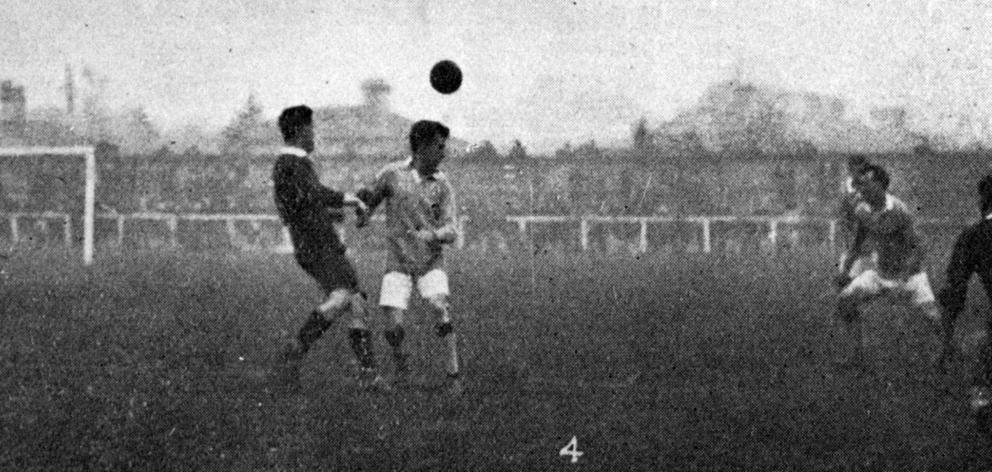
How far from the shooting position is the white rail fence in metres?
26.6

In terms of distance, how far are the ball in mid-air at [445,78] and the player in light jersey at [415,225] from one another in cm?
89

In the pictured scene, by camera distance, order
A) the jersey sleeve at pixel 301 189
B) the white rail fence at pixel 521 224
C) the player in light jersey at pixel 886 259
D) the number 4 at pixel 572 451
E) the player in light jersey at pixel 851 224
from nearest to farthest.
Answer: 1. the number 4 at pixel 572 451
2. the jersey sleeve at pixel 301 189
3. the player in light jersey at pixel 886 259
4. the player in light jersey at pixel 851 224
5. the white rail fence at pixel 521 224

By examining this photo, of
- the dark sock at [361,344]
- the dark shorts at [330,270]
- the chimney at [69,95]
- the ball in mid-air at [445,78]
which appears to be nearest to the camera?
the dark shorts at [330,270]

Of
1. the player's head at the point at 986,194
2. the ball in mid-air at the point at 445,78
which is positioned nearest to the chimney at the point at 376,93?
the ball in mid-air at the point at 445,78

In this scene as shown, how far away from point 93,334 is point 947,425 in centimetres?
713

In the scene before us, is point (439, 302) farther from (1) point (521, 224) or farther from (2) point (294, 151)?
(1) point (521, 224)

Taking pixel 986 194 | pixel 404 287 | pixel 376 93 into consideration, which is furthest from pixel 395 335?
pixel 376 93

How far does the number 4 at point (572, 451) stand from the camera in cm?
528

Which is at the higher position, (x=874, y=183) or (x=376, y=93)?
(x=376, y=93)

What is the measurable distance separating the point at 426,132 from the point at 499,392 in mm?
1909

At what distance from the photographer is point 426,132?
728 cm

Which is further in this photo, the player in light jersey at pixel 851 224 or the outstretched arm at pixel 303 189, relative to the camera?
the player in light jersey at pixel 851 224

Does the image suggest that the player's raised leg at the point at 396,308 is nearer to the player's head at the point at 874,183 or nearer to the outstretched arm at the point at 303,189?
the outstretched arm at the point at 303,189

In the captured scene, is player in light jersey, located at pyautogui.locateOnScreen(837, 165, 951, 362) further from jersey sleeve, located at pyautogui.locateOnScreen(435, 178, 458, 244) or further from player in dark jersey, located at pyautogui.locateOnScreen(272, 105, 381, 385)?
player in dark jersey, located at pyautogui.locateOnScreen(272, 105, 381, 385)
